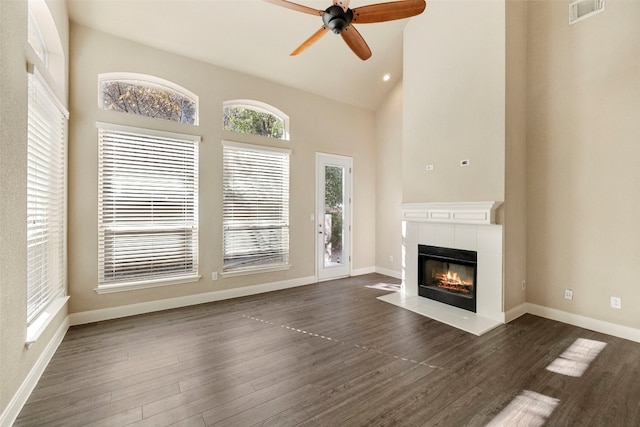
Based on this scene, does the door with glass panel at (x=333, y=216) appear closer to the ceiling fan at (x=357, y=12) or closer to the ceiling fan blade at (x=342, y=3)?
the ceiling fan at (x=357, y=12)

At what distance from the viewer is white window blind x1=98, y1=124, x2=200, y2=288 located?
3.60 meters

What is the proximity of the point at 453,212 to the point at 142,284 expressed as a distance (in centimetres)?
429

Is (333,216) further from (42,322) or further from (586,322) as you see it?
(42,322)

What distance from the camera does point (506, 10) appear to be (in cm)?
345

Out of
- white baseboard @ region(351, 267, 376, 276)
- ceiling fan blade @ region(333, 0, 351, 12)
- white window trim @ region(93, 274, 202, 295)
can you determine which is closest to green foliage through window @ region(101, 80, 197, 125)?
white window trim @ region(93, 274, 202, 295)

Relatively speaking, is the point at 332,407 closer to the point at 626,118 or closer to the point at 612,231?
the point at 612,231

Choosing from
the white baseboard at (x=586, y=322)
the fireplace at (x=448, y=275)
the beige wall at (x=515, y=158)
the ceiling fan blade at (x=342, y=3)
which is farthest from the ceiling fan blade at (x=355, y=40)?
the white baseboard at (x=586, y=322)

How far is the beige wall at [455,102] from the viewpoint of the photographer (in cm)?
354

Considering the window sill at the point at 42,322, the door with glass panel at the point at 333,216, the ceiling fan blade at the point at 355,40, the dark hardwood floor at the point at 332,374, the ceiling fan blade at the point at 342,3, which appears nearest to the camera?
the dark hardwood floor at the point at 332,374

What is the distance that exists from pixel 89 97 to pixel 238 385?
372 centimetres

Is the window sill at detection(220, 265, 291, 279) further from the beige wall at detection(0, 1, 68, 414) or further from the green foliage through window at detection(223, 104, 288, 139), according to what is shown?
the beige wall at detection(0, 1, 68, 414)

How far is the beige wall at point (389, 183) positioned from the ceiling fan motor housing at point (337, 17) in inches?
141

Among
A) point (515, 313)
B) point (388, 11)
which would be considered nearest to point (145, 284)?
point (388, 11)

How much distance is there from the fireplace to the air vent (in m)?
3.07
